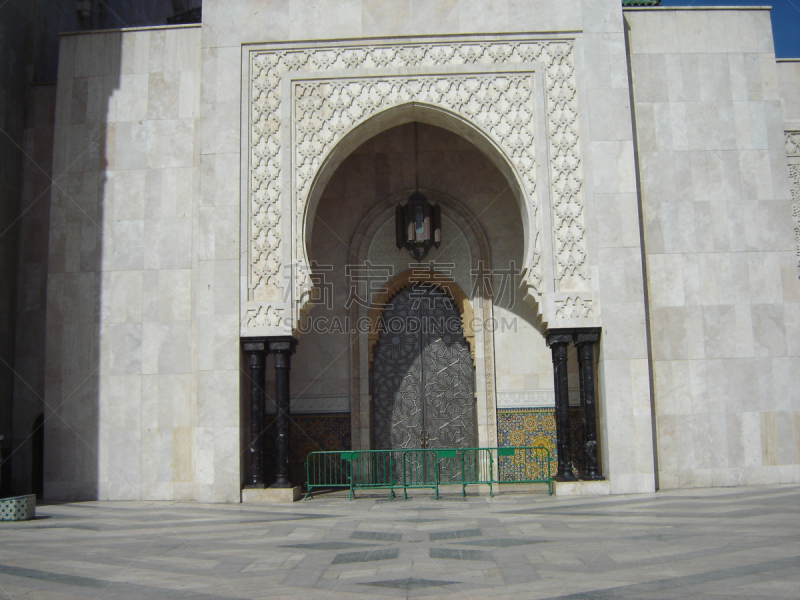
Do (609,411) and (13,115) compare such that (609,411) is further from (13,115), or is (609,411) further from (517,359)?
(13,115)

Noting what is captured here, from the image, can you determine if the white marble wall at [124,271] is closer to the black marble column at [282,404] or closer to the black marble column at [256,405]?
the black marble column at [256,405]

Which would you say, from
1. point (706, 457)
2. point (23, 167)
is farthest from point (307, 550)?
point (23, 167)

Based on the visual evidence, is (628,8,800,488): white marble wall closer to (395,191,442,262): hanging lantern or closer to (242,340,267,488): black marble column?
(395,191,442,262): hanging lantern

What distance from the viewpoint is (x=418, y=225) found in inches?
388

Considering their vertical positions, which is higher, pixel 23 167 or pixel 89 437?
pixel 23 167

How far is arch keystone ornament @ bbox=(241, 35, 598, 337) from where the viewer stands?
8562 mm

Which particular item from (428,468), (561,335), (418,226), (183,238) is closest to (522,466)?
(428,468)

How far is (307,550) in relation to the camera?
16.8ft

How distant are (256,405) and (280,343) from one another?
0.76 metres

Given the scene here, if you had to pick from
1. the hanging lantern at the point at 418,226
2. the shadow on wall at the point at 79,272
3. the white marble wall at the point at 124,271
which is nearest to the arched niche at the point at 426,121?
the hanging lantern at the point at 418,226

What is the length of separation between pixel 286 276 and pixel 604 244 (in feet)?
12.0

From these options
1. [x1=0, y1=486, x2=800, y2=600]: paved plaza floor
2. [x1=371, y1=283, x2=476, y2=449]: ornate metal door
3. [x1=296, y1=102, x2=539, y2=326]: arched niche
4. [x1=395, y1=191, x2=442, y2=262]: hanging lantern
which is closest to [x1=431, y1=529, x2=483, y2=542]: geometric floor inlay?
[x1=0, y1=486, x2=800, y2=600]: paved plaza floor

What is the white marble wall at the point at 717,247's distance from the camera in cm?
862

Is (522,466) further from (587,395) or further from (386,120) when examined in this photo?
(386,120)
